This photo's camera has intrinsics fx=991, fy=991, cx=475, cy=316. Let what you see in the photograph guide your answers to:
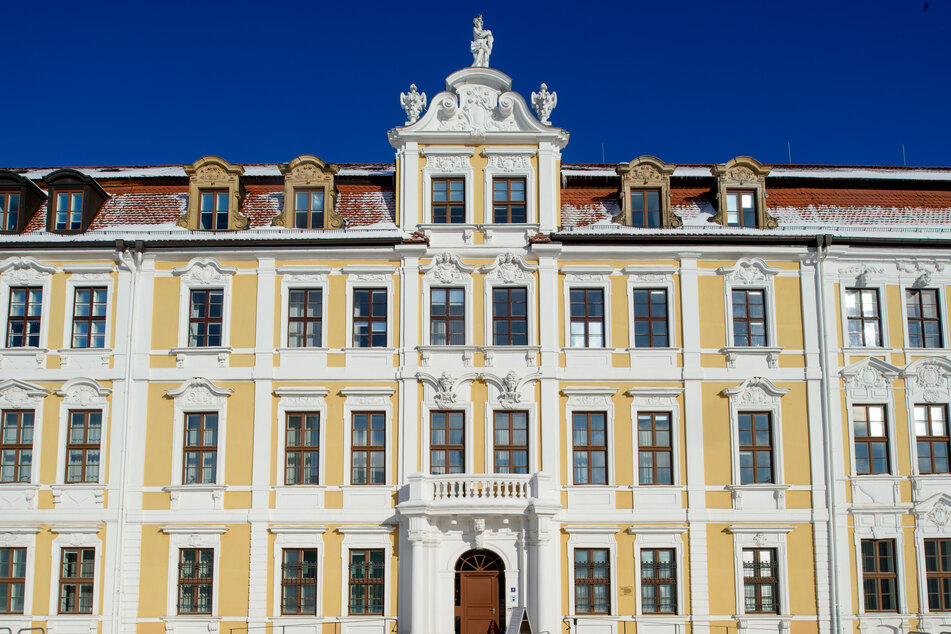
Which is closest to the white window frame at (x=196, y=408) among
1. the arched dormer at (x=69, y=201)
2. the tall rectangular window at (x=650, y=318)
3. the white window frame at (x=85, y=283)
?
the white window frame at (x=85, y=283)

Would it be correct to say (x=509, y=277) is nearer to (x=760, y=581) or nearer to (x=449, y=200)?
(x=449, y=200)

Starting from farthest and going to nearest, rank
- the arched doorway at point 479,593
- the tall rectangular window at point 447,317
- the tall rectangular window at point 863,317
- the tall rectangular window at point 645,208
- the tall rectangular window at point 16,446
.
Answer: the tall rectangular window at point 645,208 → the tall rectangular window at point 863,317 → the tall rectangular window at point 447,317 → the tall rectangular window at point 16,446 → the arched doorway at point 479,593

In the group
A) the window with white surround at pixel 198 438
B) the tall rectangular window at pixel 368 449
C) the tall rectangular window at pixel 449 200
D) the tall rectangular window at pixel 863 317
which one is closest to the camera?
the window with white surround at pixel 198 438

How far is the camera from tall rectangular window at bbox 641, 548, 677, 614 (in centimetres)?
2933

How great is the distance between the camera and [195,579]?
2942cm

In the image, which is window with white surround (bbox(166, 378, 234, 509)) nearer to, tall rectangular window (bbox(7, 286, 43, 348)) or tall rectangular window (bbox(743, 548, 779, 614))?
tall rectangular window (bbox(7, 286, 43, 348))

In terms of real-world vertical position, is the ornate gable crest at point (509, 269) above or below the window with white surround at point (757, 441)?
above

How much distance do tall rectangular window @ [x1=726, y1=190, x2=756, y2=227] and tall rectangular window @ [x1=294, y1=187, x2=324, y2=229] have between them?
13.2 metres

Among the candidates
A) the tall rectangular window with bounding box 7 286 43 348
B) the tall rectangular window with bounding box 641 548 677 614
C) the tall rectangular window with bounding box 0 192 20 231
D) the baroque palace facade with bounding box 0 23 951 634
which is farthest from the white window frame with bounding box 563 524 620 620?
the tall rectangular window with bounding box 0 192 20 231

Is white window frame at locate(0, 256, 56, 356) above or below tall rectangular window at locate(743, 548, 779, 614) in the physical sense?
above

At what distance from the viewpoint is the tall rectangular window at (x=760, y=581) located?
96.5ft

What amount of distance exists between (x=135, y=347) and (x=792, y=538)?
20902mm

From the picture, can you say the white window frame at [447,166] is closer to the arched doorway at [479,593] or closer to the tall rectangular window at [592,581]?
the arched doorway at [479,593]

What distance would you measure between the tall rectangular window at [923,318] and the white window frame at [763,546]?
291 inches
